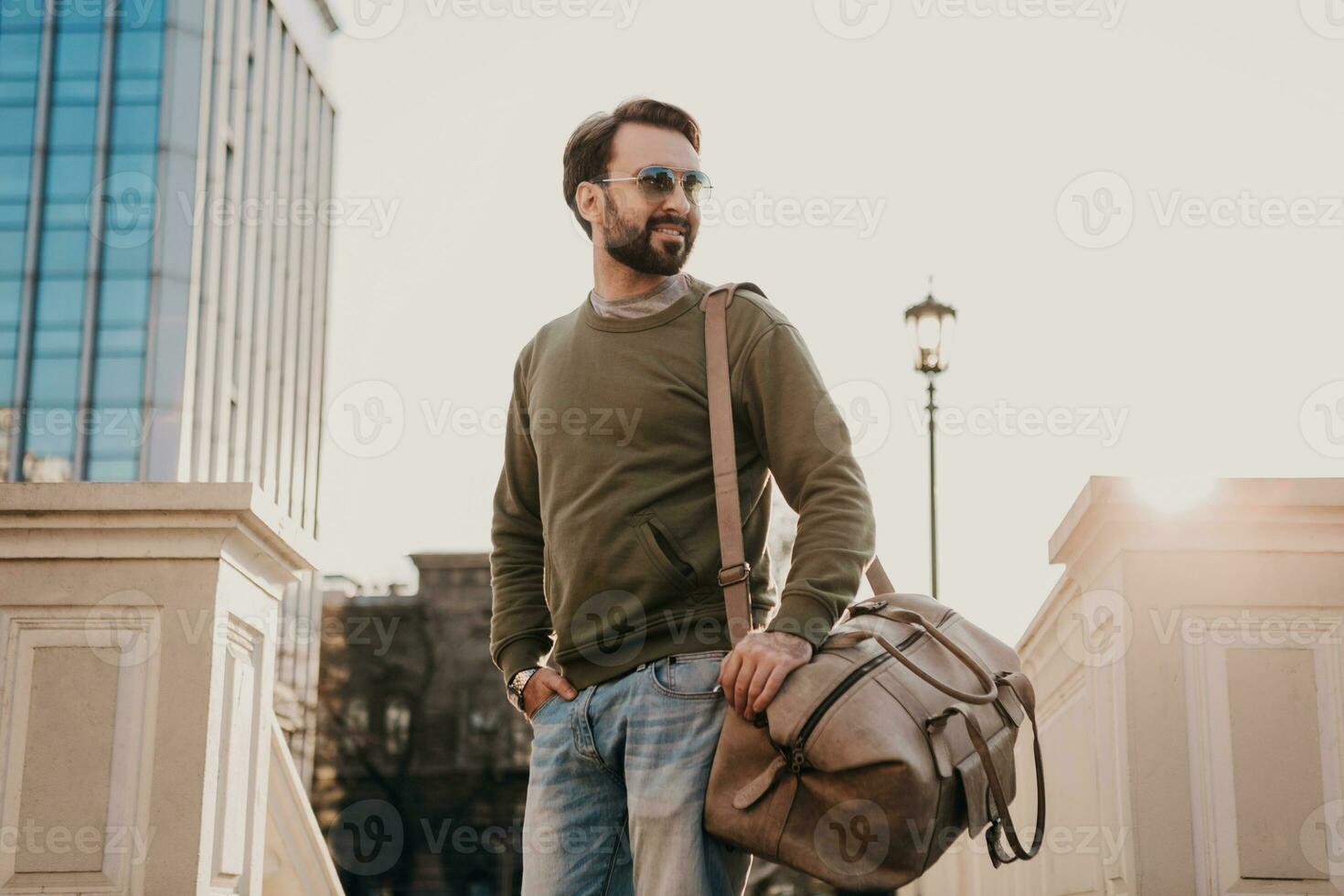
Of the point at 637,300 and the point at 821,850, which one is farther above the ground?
the point at 637,300

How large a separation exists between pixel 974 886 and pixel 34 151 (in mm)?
47768

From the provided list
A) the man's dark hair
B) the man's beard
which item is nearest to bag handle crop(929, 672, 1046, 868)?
the man's beard

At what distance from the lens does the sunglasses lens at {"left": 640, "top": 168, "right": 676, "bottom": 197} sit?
329 centimetres

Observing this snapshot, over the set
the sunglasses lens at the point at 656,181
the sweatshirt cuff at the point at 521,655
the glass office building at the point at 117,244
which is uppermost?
the glass office building at the point at 117,244

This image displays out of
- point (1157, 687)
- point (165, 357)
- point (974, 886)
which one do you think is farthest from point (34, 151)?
point (1157, 687)

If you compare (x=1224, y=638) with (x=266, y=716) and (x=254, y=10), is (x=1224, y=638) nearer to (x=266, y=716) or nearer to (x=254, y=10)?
(x=266, y=716)

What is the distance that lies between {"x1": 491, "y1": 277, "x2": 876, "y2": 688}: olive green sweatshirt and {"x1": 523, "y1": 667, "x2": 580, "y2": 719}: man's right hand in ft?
0.08

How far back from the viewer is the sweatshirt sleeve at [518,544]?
11.4 feet

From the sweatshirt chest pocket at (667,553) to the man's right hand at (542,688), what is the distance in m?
0.33

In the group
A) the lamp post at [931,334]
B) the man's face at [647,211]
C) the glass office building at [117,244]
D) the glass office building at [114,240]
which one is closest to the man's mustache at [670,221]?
the man's face at [647,211]

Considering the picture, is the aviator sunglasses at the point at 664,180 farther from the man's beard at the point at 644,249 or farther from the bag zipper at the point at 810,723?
the bag zipper at the point at 810,723

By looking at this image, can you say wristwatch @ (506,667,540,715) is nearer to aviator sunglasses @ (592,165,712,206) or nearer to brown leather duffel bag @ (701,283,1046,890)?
brown leather duffel bag @ (701,283,1046,890)

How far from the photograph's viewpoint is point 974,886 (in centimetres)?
951

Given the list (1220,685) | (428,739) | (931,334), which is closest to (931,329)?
(931,334)
